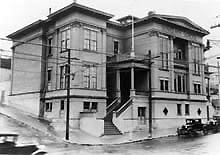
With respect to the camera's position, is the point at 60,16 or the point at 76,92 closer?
the point at 76,92

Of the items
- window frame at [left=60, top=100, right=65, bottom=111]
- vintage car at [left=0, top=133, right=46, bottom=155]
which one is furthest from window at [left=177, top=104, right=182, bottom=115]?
vintage car at [left=0, top=133, right=46, bottom=155]

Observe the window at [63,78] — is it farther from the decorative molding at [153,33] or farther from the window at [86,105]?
the decorative molding at [153,33]

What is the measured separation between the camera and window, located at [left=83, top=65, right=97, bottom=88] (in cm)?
3241

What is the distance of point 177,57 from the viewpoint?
135ft

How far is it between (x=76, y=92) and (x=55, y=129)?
4.44 m

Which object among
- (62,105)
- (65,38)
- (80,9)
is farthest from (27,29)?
(62,105)

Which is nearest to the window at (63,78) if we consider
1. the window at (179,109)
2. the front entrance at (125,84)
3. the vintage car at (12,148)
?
the front entrance at (125,84)

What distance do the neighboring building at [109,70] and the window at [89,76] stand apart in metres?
0.11

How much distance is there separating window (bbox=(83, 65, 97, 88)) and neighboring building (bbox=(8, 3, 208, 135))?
11cm

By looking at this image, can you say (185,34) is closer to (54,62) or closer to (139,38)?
(139,38)

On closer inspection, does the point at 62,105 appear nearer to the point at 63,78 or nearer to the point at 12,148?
the point at 63,78

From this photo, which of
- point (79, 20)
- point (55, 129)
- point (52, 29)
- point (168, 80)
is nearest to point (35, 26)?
point (52, 29)

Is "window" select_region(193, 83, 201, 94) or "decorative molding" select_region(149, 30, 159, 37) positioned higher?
"decorative molding" select_region(149, 30, 159, 37)

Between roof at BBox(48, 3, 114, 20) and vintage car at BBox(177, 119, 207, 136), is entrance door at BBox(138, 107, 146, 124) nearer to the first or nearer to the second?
vintage car at BBox(177, 119, 207, 136)
